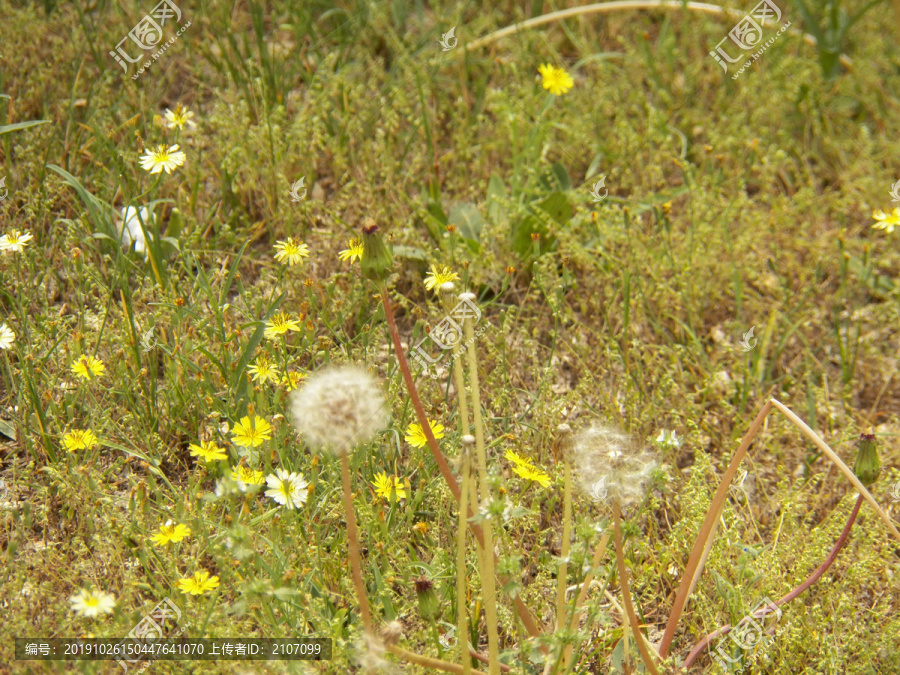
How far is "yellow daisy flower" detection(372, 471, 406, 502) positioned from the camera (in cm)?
179

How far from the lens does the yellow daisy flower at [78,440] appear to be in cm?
Result: 179

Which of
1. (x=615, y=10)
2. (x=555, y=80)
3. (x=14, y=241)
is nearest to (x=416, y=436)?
(x=14, y=241)

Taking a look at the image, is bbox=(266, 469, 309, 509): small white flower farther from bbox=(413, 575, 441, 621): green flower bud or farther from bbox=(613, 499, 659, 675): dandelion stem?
bbox=(613, 499, 659, 675): dandelion stem

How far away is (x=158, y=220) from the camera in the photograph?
97.0 inches

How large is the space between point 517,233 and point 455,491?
1266 millimetres

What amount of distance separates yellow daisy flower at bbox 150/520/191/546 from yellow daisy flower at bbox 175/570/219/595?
8cm

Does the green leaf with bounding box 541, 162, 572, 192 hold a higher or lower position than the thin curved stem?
lower

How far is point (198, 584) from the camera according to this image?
157 cm

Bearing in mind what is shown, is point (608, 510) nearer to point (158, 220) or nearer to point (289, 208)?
point (289, 208)

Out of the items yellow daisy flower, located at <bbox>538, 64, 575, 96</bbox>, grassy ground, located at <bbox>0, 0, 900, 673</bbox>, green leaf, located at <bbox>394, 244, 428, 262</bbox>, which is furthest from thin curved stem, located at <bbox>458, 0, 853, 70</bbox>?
green leaf, located at <bbox>394, 244, 428, 262</bbox>

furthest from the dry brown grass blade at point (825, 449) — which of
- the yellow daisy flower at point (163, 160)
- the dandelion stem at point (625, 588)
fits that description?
the yellow daisy flower at point (163, 160)

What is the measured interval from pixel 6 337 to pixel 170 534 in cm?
73

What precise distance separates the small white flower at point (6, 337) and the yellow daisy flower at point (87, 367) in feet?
0.55

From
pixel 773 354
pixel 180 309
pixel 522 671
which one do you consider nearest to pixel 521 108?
pixel 773 354
